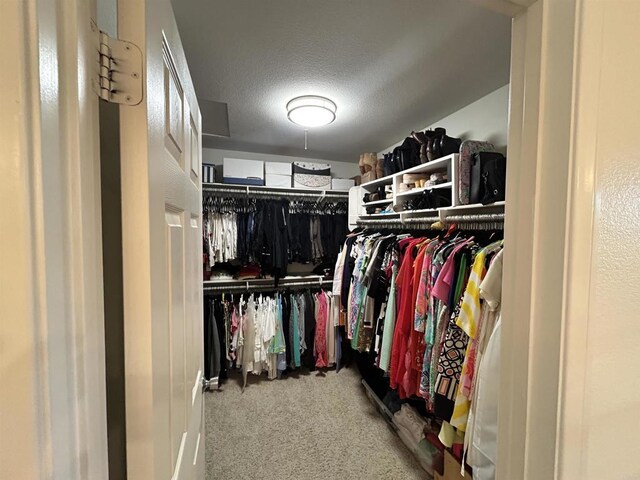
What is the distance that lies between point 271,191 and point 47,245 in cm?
251

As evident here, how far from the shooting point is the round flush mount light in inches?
70.6

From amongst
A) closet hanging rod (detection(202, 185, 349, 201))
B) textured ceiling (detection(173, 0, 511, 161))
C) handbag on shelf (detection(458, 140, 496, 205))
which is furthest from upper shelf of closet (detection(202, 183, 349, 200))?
handbag on shelf (detection(458, 140, 496, 205))

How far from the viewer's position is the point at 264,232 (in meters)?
2.63

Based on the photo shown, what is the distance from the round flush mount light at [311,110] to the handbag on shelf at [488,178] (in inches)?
38.8

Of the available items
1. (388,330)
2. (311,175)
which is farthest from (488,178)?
(311,175)

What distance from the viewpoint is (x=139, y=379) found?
41 cm

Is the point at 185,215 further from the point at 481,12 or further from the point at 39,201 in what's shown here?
the point at 481,12

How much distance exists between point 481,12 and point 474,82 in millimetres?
582

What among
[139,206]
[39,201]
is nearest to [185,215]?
[139,206]

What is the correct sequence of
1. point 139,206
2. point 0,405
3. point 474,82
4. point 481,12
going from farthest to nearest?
point 474,82
point 481,12
point 139,206
point 0,405

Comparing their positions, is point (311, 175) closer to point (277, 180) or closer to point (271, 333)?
point (277, 180)

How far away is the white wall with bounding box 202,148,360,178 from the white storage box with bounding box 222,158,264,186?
324mm

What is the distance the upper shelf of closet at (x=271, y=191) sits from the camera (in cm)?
254

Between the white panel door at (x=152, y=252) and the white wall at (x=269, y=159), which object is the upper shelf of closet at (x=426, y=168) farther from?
the white panel door at (x=152, y=252)
